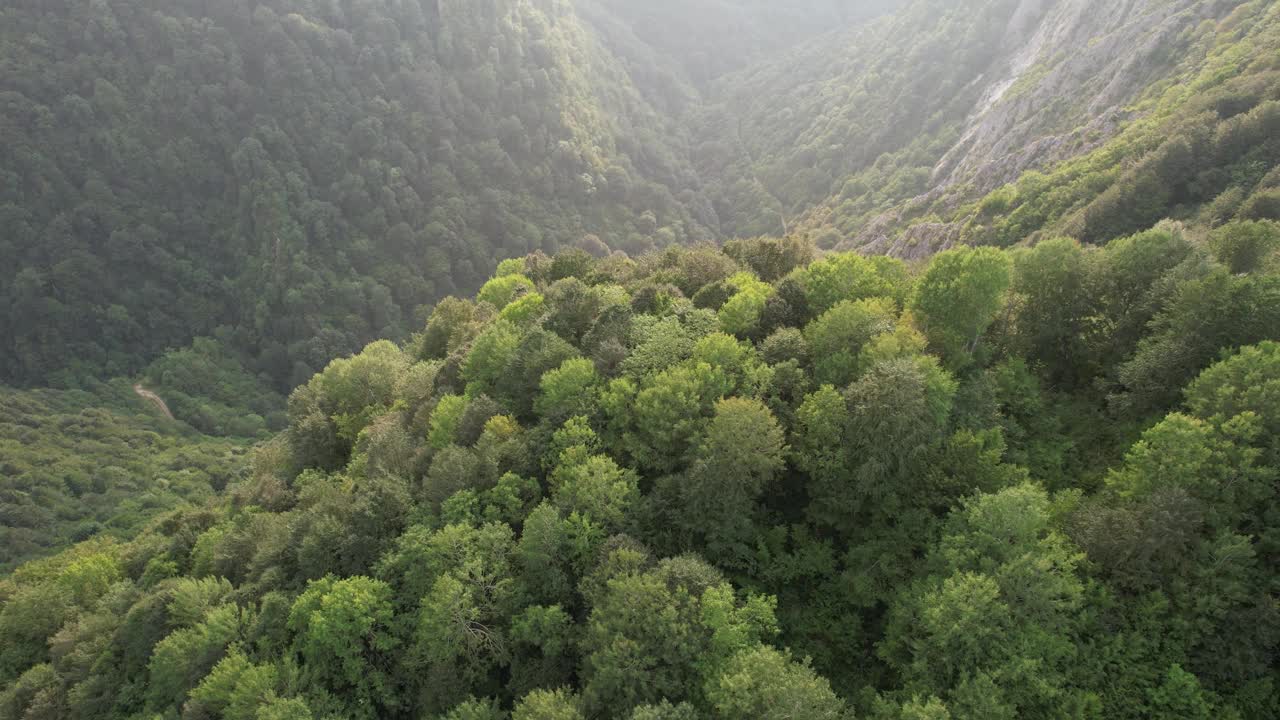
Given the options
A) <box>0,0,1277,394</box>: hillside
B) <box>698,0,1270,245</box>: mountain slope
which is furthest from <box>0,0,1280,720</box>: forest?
<box>0,0,1277,394</box>: hillside

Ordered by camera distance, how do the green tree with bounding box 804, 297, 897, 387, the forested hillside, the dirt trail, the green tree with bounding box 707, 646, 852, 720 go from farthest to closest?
the forested hillside < the dirt trail < the green tree with bounding box 804, 297, 897, 387 < the green tree with bounding box 707, 646, 852, 720

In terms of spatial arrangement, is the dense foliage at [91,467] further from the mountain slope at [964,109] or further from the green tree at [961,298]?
the mountain slope at [964,109]

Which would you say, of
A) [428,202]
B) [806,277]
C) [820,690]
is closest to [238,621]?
[820,690]

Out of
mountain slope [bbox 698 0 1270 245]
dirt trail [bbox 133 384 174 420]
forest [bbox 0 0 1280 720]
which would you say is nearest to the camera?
forest [bbox 0 0 1280 720]

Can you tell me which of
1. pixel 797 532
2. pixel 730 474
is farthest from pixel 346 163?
pixel 797 532

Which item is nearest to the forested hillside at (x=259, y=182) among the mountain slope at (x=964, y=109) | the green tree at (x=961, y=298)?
the mountain slope at (x=964, y=109)

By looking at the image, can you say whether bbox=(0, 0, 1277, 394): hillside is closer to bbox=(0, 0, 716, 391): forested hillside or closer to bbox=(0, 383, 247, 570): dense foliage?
bbox=(0, 0, 716, 391): forested hillside

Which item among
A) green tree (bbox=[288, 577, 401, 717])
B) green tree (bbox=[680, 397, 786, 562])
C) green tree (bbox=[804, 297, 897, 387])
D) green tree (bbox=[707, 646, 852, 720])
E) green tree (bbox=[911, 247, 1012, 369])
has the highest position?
green tree (bbox=[911, 247, 1012, 369])
